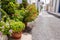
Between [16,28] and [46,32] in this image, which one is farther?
[46,32]

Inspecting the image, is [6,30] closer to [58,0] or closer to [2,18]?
[2,18]

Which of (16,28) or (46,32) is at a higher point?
(16,28)

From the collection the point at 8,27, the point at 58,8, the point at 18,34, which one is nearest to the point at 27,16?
the point at 18,34

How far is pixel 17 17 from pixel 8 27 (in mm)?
1370

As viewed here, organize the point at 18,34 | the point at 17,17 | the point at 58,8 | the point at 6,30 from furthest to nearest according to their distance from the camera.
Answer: the point at 58,8 → the point at 17,17 → the point at 18,34 → the point at 6,30

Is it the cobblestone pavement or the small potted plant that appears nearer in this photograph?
the small potted plant

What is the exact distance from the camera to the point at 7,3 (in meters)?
5.51

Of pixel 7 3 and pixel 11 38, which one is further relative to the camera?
pixel 7 3

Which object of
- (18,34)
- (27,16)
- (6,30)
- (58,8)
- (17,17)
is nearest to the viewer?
(6,30)

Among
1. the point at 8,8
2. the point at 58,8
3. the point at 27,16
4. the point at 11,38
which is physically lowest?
the point at 58,8

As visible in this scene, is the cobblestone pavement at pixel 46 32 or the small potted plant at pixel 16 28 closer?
the small potted plant at pixel 16 28

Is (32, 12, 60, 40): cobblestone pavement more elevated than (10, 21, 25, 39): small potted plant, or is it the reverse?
(10, 21, 25, 39): small potted plant

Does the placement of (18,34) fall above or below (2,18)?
below

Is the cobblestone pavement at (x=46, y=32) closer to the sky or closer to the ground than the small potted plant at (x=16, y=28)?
closer to the ground
